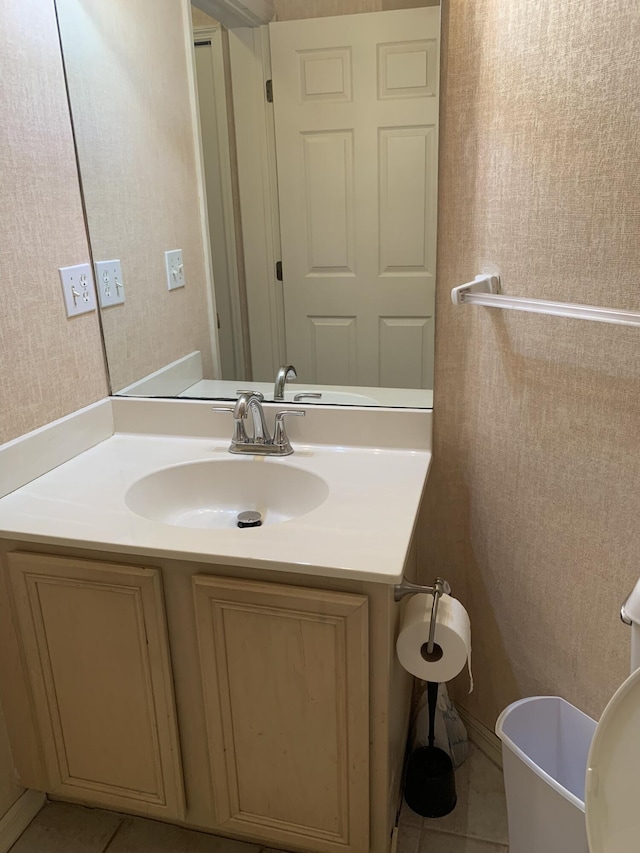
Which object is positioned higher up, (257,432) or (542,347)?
(542,347)

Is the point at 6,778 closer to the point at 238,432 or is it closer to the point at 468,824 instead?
the point at 238,432

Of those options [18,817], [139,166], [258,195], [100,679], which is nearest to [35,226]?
[139,166]

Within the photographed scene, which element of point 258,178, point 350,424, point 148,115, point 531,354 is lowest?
point 350,424

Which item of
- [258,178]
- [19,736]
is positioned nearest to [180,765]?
[19,736]

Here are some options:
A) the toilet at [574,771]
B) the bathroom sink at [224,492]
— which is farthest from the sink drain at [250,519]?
the toilet at [574,771]

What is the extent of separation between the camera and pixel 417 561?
158 centimetres

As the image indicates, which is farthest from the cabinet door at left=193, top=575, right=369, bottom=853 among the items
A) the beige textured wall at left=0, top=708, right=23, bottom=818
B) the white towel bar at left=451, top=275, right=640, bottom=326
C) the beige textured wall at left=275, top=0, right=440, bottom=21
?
the beige textured wall at left=275, top=0, right=440, bottom=21

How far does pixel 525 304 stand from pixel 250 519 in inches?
28.9

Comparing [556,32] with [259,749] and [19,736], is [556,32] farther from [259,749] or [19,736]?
[19,736]

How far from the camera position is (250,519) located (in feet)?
4.73

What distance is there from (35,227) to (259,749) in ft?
3.80

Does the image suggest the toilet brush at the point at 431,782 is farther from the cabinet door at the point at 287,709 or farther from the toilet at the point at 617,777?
the toilet at the point at 617,777

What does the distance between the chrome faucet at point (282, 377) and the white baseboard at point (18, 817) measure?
1.09 meters

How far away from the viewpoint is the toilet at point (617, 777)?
33.1 inches
